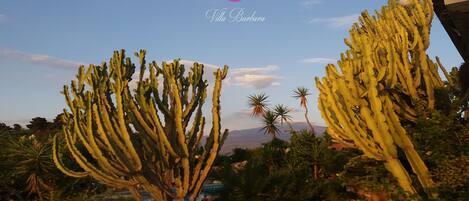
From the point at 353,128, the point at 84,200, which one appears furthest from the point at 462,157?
the point at 84,200

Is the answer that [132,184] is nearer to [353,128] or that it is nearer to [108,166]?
[108,166]

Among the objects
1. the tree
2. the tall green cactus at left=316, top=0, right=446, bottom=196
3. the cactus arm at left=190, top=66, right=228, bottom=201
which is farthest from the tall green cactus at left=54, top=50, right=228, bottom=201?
the tree

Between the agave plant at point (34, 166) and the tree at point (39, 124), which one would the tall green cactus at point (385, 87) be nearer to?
the agave plant at point (34, 166)

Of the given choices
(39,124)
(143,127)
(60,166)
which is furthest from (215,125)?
(39,124)

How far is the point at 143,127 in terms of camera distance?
24.2 feet

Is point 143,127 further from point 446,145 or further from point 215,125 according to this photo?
point 446,145

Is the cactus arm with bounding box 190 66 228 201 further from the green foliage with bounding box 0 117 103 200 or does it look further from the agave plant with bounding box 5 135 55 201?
the agave plant with bounding box 5 135 55 201

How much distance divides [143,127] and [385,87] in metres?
4.48

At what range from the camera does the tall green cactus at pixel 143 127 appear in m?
7.27

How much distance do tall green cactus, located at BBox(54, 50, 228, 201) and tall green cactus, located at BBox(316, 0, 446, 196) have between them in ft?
8.03

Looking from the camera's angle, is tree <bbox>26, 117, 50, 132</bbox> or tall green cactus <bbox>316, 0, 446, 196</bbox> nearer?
tall green cactus <bbox>316, 0, 446, 196</bbox>

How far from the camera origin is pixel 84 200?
10.4m

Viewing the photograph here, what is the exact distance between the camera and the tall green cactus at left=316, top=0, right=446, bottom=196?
5.96 meters

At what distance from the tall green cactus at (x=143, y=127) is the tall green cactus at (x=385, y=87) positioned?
8.03 feet
